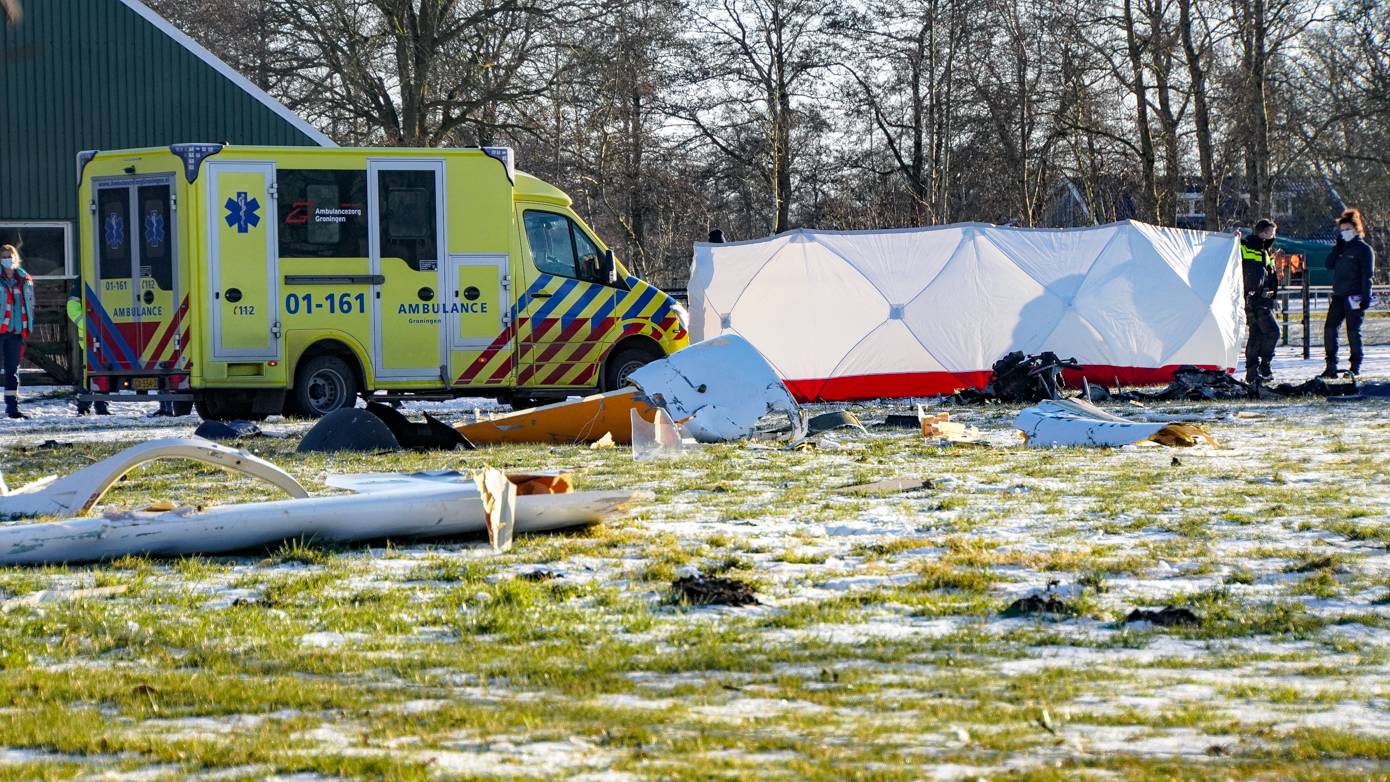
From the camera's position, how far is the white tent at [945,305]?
1870cm

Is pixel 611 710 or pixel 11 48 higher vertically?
pixel 11 48

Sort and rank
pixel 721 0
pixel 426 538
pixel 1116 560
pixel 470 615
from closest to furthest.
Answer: pixel 470 615
pixel 1116 560
pixel 426 538
pixel 721 0

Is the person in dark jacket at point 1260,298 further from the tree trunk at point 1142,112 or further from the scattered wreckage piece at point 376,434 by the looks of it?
the tree trunk at point 1142,112

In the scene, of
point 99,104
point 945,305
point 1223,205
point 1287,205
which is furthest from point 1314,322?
point 1287,205

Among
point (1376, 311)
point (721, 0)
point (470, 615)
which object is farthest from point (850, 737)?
point (1376, 311)

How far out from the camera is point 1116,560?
611 cm

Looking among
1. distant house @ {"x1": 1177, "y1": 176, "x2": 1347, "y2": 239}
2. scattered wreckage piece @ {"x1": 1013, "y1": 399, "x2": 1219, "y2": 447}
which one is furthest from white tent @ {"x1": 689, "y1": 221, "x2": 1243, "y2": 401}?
distant house @ {"x1": 1177, "y1": 176, "x2": 1347, "y2": 239}

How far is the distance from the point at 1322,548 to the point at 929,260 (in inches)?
504

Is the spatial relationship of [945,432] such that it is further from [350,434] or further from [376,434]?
[350,434]

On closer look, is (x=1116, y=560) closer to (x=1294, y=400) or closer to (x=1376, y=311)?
(x=1294, y=400)

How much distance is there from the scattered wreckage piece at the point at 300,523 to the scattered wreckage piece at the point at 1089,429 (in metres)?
5.64

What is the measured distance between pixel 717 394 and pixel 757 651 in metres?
8.46

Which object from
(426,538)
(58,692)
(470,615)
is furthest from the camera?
(426,538)

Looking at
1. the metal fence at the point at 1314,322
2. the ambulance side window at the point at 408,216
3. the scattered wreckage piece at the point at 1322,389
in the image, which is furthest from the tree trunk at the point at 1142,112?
the ambulance side window at the point at 408,216
